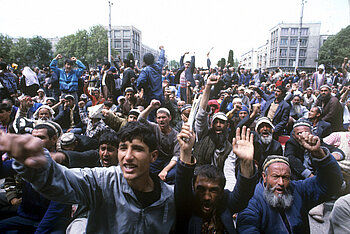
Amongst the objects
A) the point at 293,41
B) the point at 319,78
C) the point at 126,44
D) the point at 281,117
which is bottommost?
the point at 281,117

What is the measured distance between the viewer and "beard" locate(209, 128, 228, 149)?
10.7 ft

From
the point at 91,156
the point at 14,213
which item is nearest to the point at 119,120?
the point at 91,156

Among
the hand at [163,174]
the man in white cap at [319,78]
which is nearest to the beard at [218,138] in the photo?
the hand at [163,174]

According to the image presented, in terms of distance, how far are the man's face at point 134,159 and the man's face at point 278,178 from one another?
1.36 meters

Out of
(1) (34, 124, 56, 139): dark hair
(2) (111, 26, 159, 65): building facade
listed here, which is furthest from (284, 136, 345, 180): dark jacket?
(2) (111, 26, 159, 65): building facade

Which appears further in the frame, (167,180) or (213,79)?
(167,180)

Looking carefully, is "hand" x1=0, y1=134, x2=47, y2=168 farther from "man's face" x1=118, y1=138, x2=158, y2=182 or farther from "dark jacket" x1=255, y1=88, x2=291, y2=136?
"dark jacket" x1=255, y1=88, x2=291, y2=136

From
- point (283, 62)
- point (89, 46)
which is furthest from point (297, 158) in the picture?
point (283, 62)

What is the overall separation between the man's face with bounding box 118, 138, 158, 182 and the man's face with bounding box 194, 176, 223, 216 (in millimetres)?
578

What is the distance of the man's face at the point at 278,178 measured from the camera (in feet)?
7.18

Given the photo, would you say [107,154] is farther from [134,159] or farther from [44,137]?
[134,159]

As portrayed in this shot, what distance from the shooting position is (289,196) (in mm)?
2143

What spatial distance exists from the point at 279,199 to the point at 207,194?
0.73 m

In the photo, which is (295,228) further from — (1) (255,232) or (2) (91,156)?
(2) (91,156)
